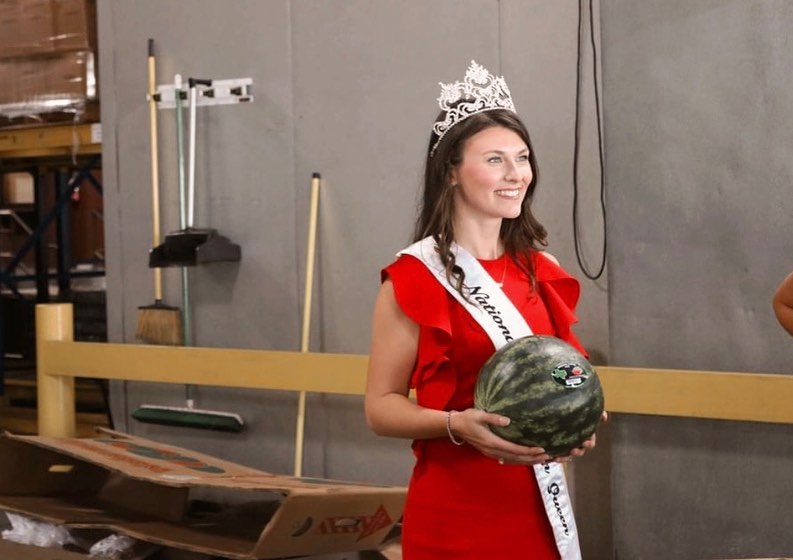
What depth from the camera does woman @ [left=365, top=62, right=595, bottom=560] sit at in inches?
93.1

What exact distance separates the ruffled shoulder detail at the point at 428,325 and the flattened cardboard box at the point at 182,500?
1.78 m

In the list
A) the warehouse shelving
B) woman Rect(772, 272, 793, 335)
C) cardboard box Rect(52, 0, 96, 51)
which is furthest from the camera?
the warehouse shelving

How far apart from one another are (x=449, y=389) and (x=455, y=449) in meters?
0.12

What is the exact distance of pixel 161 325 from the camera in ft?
19.2

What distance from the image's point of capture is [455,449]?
242 centimetres

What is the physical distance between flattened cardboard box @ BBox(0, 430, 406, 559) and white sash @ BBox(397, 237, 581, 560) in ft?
5.86

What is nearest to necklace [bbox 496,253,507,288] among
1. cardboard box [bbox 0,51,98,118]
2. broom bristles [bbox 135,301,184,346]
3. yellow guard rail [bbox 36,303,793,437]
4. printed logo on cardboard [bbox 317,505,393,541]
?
yellow guard rail [bbox 36,303,793,437]

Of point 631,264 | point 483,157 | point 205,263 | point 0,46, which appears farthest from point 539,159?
point 0,46

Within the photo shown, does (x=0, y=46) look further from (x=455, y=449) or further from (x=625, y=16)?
(x=455, y=449)

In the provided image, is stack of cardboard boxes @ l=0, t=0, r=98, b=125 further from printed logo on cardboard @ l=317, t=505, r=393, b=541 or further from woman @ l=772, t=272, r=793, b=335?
woman @ l=772, t=272, r=793, b=335

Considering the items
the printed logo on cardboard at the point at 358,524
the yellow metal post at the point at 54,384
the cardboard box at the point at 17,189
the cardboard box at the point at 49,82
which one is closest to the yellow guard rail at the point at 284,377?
the yellow metal post at the point at 54,384

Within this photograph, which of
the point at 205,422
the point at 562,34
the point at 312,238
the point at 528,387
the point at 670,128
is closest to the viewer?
the point at 528,387

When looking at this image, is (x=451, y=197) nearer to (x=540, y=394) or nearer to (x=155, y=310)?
(x=540, y=394)

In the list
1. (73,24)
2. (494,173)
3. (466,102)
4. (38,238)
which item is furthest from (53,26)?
(494,173)
